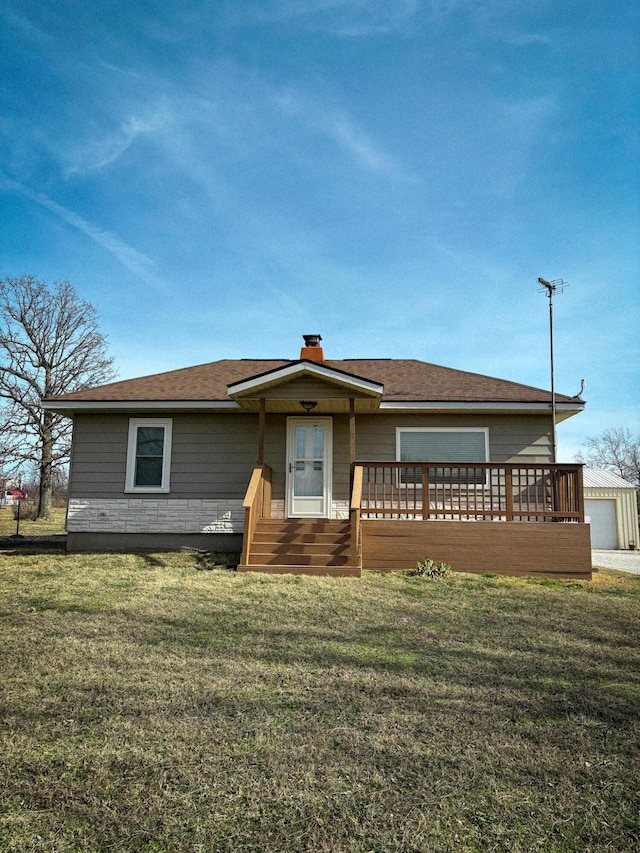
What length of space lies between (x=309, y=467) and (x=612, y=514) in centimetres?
1345

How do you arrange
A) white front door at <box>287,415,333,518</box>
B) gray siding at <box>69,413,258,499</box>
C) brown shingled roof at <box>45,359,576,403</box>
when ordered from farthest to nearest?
gray siding at <box>69,413,258,499</box> → white front door at <box>287,415,333,518</box> → brown shingled roof at <box>45,359,576,403</box>

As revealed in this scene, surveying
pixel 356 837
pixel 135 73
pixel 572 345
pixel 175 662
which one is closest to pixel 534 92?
pixel 572 345

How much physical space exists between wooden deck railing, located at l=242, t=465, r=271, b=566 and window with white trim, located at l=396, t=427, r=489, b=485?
106 inches

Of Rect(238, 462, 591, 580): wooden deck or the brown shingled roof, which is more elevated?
the brown shingled roof

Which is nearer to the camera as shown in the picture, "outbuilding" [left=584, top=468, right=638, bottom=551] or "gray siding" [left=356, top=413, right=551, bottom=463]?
"gray siding" [left=356, top=413, right=551, bottom=463]

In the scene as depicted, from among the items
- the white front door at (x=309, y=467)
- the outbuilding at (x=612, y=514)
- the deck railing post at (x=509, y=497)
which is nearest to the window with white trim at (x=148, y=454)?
the white front door at (x=309, y=467)

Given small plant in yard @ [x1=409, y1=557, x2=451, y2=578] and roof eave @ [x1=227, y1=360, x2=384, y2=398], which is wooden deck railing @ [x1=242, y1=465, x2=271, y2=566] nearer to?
roof eave @ [x1=227, y1=360, x2=384, y2=398]

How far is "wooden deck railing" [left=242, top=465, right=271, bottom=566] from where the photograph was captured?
340 inches

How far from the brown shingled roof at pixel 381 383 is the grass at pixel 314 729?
18.1 ft

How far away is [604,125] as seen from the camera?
11.2 meters

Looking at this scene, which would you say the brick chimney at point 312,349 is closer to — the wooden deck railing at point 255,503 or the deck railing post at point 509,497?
the wooden deck railing at point 255,503

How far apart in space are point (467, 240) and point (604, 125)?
3.33 m

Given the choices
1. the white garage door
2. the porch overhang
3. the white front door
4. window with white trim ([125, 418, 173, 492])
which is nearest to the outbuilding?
the white garage door

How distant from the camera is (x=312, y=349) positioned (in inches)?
475
